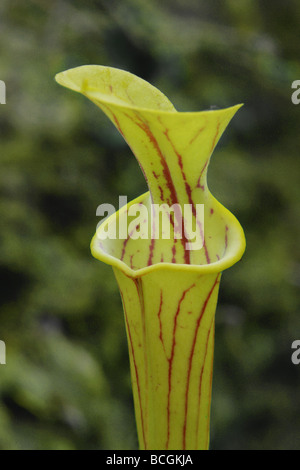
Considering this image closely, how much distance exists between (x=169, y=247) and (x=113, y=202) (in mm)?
811

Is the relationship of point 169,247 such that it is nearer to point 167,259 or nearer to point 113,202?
point 167,259

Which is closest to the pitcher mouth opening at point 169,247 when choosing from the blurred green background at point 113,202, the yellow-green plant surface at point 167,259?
the yellow-green plant surface at point 167,259

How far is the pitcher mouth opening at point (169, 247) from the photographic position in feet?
2.16

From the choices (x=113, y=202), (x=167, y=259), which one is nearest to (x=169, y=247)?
(x=167, y=259)

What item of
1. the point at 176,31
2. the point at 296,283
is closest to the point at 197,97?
the point at 176,31

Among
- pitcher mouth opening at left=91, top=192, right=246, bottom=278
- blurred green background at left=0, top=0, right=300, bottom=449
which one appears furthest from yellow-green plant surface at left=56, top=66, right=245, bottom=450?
blurred green background at left=0, top=0, right=300, bottom=449

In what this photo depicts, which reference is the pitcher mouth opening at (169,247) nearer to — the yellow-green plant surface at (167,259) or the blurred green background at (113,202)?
the yellow-green plant surface at (167,259)

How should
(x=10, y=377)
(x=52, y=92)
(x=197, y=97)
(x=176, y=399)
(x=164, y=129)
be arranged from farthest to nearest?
(x=197, y=97), (x=52, y=92), (x=10, y=377), (x=176, y=399), (x=164, y=129)

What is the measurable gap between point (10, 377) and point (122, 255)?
59 cm

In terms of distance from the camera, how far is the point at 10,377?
3.91ft

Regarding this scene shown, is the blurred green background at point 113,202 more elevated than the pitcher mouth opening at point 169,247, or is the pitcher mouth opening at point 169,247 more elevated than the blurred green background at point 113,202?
the blurred green background at point 113,202

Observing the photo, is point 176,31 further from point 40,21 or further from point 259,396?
point 259,396

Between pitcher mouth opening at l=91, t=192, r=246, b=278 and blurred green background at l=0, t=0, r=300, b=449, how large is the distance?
590 mm

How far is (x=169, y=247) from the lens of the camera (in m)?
0.78
